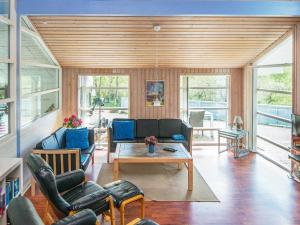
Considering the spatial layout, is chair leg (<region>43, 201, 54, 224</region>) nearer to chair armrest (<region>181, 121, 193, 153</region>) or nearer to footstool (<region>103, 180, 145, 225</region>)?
footstool (<region>103, 180, 145, 225</region>)

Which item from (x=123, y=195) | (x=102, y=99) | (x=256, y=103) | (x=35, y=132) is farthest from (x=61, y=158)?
(x=256, y=103)

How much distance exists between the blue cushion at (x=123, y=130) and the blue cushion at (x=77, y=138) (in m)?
1.07

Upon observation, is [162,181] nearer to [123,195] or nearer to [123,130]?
[123,195]

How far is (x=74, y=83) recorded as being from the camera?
819 centimetres

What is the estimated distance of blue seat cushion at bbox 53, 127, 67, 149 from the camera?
595 centimetres

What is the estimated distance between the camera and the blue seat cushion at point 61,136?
595cm

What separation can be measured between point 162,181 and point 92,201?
7.61 feet

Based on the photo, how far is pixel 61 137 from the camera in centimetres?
620

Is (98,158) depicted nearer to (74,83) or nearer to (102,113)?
(102,113)

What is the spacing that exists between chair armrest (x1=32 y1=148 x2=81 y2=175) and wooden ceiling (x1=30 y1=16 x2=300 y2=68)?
2.28 meters

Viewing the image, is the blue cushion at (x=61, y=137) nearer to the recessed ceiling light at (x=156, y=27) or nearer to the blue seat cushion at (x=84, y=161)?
the blue seat cushion at (x=84, y=161)

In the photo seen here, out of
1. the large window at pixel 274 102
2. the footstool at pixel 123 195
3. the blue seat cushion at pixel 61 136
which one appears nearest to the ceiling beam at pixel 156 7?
the large window at pixel 274 102

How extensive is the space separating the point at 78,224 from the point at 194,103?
6.37 m

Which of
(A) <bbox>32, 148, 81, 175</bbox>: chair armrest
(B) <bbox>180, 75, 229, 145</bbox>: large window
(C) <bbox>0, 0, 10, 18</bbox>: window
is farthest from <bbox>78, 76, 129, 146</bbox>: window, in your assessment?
(C) <bbox>0, 0, 10, 18</bbox>: window
